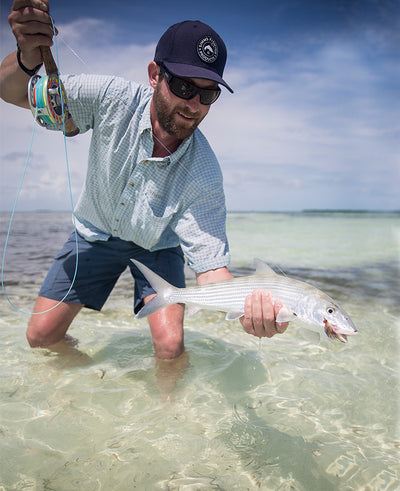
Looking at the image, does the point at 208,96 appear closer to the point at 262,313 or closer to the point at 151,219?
the point at 151,219

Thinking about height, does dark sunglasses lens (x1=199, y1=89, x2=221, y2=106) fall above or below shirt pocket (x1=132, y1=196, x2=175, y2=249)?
above

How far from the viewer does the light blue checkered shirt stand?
11.3ft

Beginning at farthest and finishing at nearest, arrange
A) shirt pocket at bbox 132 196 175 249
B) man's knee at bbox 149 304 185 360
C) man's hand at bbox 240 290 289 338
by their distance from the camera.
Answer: man's knee at bbox 149 304 185 360
shirt pocket at bbox 132 196 175 249
man's hand at bbox 240 290 289 338

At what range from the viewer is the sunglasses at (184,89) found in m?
3.16

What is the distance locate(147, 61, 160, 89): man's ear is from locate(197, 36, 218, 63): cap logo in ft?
1.48

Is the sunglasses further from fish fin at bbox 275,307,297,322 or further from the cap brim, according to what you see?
fish fin at bbox 275,307,297,322

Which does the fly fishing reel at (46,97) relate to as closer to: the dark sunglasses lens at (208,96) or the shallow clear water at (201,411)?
the dark sunglasses lens at (208,96)

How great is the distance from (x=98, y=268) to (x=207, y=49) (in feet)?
7.80

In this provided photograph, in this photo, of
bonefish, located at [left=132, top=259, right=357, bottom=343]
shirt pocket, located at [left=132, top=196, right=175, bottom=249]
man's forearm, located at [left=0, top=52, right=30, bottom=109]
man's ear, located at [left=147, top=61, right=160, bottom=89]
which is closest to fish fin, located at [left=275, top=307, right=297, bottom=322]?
bonefish, located at [left=132, top=259, right=357, bottom=343]

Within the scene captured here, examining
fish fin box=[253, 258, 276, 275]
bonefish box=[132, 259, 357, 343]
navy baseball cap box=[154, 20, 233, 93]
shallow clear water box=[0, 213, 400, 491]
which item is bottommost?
shallow clear water box=[0, 213, 400, 491]

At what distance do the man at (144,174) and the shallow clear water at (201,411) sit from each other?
476mm

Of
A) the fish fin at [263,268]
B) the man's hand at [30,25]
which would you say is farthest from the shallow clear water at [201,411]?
the man's hand at [30,25]

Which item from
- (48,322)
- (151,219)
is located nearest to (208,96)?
(151,219)

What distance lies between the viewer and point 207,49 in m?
3.11
